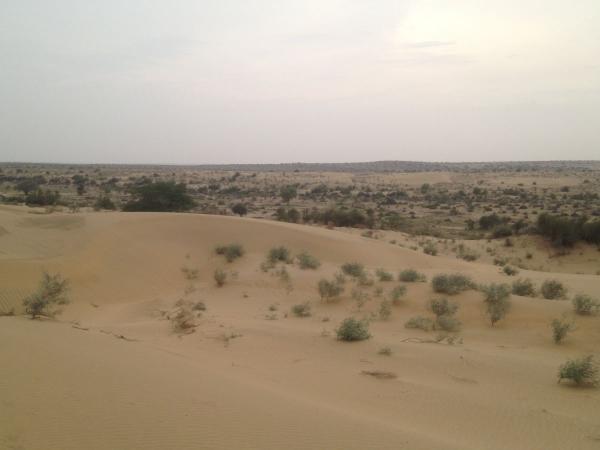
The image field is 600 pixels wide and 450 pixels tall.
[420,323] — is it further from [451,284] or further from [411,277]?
[411,277]

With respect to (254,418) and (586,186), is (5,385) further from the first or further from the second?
(586,186)

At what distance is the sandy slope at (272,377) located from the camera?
5.60 metres

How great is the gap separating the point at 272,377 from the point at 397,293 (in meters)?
6.71

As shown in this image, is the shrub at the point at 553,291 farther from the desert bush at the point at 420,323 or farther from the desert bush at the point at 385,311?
the desert bush at the point at 385,311

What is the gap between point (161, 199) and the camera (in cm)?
3581

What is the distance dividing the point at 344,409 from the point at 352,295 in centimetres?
812

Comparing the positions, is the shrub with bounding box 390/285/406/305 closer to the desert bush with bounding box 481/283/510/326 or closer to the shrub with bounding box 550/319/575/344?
the desert bush with bounding box 481/283/510/326

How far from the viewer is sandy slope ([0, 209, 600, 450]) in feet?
18.4

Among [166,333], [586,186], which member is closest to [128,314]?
[166,333]

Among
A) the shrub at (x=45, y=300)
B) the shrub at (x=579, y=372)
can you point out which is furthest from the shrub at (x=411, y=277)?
the shrub at (x=45, y=300)

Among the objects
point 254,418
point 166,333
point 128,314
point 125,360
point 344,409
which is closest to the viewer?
point 254,418

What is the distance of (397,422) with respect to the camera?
6.38 meters

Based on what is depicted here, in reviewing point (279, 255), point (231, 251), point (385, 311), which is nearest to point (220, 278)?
point (231, 251)

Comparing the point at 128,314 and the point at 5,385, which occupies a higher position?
the point at 5,385
